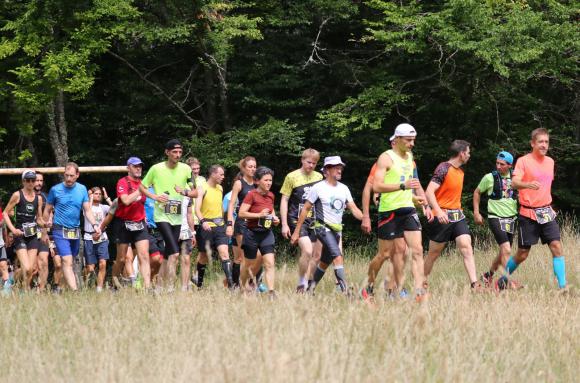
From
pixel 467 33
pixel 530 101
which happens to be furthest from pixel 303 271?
pixel 530 101

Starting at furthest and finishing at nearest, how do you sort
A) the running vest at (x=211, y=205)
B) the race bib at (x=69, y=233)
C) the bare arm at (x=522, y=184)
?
the running vest at (x=211, y=205) → the race bib at (x=69, y=233) → the bare arm at (x=522, y=184)

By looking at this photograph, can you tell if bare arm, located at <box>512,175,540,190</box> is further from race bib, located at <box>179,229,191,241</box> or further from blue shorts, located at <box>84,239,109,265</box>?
blue shorts, located at <box>84,239,109,265</box>

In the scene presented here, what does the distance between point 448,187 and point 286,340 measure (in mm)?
6264

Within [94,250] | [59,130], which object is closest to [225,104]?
[59,130]

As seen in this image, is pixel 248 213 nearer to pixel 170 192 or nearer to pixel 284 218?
pixel 284 218

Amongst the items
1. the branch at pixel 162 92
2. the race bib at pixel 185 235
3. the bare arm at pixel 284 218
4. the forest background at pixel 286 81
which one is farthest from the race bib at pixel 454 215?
the branch at pixel 162 92

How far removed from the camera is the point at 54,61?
69.6 ft

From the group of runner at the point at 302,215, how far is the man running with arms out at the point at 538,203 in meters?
0.01

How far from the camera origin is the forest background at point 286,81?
21.6 metres

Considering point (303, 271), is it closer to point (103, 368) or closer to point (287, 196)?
point (287, 196)

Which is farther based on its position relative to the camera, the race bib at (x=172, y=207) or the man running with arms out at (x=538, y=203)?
the race bib at (x=172, y=207)

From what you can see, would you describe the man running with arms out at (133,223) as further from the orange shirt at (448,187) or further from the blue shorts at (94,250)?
the blue shorts at (94,250)

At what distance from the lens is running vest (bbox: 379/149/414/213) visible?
33.6ft

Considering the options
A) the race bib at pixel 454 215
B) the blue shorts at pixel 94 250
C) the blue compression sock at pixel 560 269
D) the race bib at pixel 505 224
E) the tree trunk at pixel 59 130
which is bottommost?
the blue compression sock at pixel 560 269
